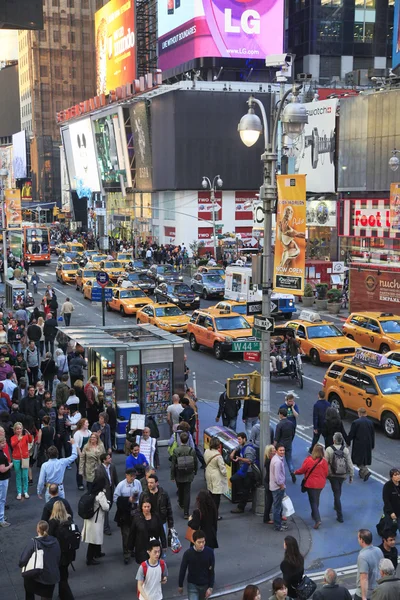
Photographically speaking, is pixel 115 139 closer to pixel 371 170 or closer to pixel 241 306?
pixel 371 170

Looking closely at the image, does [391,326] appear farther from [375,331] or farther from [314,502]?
[314,502]

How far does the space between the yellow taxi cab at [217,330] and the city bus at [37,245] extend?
127ft

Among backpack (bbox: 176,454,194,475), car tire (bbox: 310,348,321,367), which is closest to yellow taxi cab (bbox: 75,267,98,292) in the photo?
car tire (bbox: 310,348,321,367)

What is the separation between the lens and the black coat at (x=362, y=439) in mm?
14734

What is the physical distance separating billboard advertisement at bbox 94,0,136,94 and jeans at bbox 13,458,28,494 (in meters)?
87.6

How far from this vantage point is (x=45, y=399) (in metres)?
15.6

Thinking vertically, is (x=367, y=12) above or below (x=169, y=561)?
above

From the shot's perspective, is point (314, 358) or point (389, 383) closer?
point (389, 383)

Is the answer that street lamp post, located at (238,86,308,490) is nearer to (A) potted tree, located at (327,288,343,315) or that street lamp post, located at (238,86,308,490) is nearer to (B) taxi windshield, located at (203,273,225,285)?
(A) potted tree, located at (327,288,343,315)

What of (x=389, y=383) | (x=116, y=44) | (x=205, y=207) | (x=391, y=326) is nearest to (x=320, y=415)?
(x=389, y=383)

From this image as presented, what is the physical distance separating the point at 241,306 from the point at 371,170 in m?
25.9

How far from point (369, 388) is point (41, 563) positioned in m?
11.0

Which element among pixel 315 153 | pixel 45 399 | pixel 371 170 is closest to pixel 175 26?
pixel 315 153

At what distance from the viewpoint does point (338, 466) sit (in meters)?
13.0
